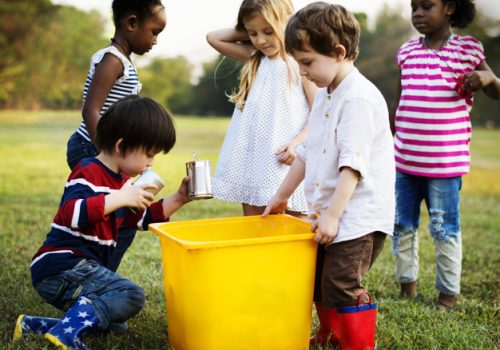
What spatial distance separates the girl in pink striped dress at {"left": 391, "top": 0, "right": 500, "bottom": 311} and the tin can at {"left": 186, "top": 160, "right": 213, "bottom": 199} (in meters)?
1.15

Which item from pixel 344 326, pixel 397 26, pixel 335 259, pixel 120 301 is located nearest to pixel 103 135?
pixel 120 301

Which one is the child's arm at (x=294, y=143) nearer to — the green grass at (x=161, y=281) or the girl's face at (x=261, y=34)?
the girl's face at (x=261, y=34)

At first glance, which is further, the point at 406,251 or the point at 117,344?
the point at 406,251

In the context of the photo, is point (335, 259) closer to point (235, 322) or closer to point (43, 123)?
point (235, 322)

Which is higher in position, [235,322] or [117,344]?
[235,322]

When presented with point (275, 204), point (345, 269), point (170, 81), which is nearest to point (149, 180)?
point (275, 204)

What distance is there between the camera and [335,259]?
2213 mm

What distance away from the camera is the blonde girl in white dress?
9.32ft

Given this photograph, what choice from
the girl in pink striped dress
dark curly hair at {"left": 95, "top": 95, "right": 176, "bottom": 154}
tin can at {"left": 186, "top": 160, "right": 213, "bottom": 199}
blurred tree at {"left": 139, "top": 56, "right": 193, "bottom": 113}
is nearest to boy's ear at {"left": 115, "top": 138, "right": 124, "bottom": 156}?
dark curly hair at {"left": 95, "top": 95, "right": 176, "bottom": 154}

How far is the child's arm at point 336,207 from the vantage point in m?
2.10

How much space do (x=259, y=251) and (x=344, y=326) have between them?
1.49 feet

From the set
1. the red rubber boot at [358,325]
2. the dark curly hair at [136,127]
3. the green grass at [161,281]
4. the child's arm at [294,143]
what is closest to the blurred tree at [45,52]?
the green grass at [161,281]

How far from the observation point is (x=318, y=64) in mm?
2201

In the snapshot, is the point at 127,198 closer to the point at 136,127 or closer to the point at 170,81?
the point at 136,127
